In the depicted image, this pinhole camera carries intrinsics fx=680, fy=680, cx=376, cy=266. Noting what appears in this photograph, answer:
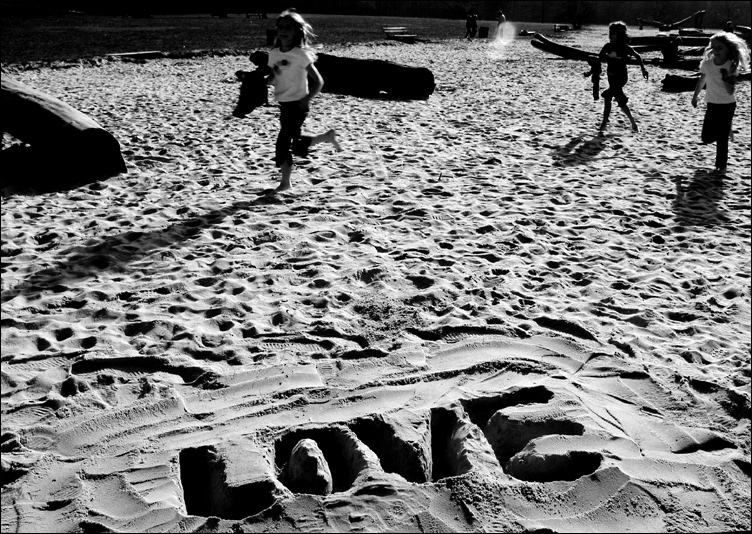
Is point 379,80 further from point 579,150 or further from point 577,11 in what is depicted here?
point 577,11

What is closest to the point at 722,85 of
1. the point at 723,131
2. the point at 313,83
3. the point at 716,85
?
the point at 716,85

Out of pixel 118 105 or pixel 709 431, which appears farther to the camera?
pixel 118 105

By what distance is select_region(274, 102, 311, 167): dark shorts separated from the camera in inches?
242

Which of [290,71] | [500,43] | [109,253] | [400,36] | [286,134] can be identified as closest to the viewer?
[109,253]

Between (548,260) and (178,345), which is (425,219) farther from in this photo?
(178,345)

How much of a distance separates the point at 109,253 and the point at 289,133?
6.92ft

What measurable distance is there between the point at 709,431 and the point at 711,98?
5.58 m

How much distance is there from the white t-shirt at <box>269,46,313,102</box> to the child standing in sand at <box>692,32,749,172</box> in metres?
4.48

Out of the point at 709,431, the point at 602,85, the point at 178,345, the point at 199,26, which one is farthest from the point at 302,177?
the point at 199,26

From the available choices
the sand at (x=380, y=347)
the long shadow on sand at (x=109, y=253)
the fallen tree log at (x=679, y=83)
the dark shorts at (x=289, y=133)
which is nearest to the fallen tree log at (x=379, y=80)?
the sand at (x=380, y=347)

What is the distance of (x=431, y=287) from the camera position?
4.41 metres

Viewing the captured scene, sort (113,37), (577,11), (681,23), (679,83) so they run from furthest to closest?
(577,11) → (681,23) → (113,37) → (679,83)

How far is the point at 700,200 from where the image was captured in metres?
6.38

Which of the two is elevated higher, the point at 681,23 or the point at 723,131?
the point at 681,23
